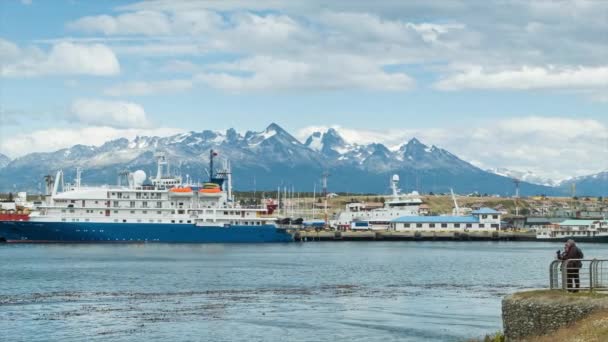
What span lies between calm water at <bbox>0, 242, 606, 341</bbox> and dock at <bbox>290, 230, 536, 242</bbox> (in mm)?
61637

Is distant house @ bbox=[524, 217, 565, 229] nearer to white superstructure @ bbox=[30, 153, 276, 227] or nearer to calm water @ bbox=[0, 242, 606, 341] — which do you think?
white superstructure @ bbox=[30, 153, 276, 227]

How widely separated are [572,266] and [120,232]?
315 feet

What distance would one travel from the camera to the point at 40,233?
118 metres

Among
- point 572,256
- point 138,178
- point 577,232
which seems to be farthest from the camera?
point 577,232

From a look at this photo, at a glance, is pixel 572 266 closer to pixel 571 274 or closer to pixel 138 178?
pixel 571 274

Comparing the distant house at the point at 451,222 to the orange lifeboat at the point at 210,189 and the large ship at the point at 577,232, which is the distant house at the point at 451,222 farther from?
the orange lifeboat at the point at 210,189

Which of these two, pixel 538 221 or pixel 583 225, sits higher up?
pixel 538 221

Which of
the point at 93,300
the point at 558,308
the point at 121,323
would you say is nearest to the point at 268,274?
the point at 93,300

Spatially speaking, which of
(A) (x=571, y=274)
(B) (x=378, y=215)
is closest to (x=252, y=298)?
(A) (x=571, y=274)

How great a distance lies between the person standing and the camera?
84.6 feet

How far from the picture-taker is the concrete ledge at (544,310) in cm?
2377

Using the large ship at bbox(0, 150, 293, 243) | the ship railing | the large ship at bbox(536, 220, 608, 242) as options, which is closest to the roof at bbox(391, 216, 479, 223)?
the large ship at bbox(536, 220, 608, 242)

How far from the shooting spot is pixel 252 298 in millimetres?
48625

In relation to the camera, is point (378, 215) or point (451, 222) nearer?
point (451, 222)
